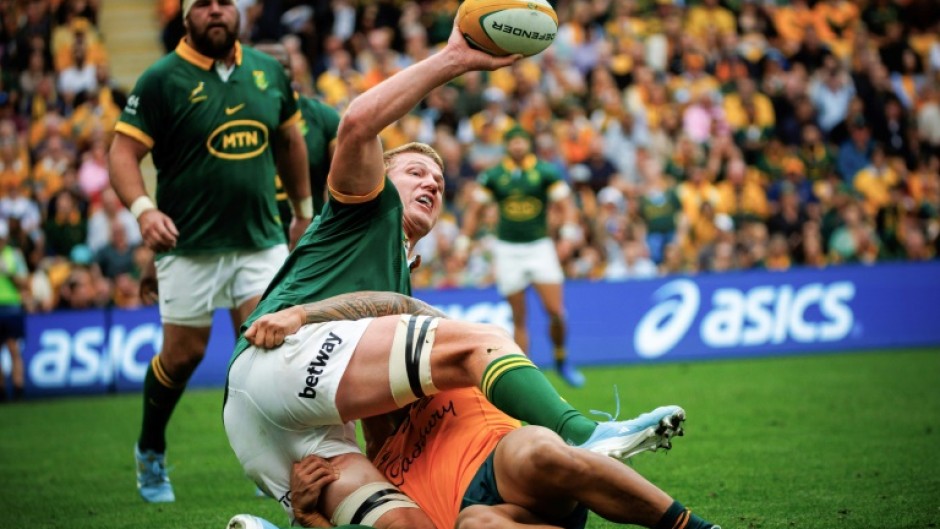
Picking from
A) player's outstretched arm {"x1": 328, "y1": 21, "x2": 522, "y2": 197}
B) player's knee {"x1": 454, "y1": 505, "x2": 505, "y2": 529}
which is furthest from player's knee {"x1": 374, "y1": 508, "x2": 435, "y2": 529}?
player's outstretched arm {"x1": 328, "y1": 21, "x2": 522, "y2": 197}

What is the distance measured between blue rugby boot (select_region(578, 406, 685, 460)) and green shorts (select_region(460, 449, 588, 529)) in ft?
1.44

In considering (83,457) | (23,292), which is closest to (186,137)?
(83,457)

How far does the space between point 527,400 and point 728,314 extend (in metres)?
11.4

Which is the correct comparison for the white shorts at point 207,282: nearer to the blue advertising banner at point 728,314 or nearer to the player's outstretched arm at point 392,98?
the player's outstretched arm at point 392,98

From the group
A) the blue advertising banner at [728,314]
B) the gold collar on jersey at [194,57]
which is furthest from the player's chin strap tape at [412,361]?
the blue advertising banner at [728,314]

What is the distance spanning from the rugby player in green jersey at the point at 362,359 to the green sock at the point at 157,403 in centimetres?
212

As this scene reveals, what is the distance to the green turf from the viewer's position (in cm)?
626

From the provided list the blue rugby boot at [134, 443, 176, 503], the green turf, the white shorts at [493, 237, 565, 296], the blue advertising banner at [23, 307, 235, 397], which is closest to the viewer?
A: the green turf

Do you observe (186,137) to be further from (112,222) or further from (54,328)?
(112,222)

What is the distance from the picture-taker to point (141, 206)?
21.7ft

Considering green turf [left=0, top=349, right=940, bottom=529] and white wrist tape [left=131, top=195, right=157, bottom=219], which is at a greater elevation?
white wrist tape [left=131, top=195, right=157, bottom=219]

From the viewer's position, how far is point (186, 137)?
689 centimetres

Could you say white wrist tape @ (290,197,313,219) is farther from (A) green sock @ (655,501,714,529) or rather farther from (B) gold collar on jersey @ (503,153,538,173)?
(B) gold collar on jersey @ (503,153,538,173)

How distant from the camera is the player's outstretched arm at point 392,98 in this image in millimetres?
4574
